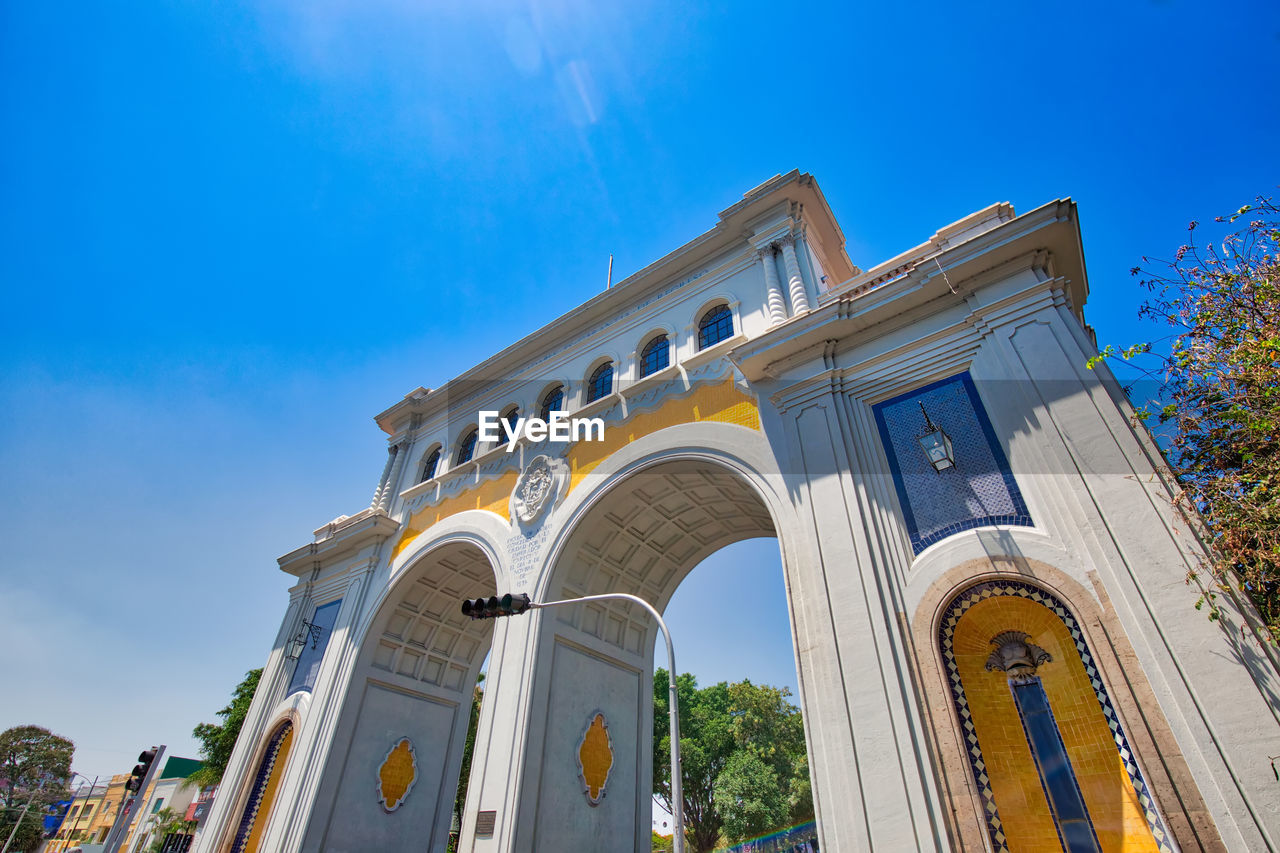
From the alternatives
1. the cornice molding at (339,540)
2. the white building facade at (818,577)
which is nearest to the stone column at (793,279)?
the white building facade at (818,577)

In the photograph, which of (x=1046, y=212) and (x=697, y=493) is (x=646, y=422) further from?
(x=1046, y=212)

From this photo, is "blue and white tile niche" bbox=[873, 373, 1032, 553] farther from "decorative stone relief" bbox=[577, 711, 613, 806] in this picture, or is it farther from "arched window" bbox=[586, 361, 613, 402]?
"decorative stone relief" bbox=[577, 711, 613, 806]

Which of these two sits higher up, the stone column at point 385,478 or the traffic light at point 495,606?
the stone column at point 385,478

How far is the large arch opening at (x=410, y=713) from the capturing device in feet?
49.5

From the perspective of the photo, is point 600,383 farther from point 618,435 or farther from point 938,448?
point 938,448

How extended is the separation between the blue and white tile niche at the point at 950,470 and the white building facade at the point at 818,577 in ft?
0.14

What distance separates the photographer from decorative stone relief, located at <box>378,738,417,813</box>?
1568 centimetres

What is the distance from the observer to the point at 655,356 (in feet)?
53.0

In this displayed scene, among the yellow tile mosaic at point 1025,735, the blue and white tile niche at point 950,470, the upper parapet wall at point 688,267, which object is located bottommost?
the yellow tile mosaic at point 1025,735

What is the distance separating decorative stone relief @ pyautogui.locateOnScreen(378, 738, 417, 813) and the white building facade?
0.07m

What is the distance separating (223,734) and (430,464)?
761 inches

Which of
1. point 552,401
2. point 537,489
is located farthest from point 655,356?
point 537,489

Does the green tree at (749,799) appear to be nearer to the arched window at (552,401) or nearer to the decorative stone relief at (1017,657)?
the arched window at (552,401)

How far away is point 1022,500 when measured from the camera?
8.49 meters
